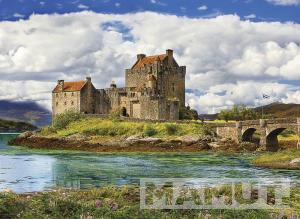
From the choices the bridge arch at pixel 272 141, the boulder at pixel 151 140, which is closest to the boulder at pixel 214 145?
the boulder at pixel 151 140

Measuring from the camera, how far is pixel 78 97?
92.7 m

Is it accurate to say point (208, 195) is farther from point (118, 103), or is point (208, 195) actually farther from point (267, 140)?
point (118, 103)

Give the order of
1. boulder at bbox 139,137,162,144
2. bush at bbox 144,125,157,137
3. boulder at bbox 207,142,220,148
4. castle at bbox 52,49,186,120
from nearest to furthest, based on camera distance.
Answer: boulder at bbox 207,142,220,148 < boulder at bbox 139,137,162,144 < bush at bbox 144,125,157,137 < castle at bbox 52,49,186,120

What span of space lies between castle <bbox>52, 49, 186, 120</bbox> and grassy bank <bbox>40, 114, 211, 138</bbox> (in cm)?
860

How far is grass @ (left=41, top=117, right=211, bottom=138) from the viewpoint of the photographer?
237 ft

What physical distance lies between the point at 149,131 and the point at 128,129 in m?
4.14

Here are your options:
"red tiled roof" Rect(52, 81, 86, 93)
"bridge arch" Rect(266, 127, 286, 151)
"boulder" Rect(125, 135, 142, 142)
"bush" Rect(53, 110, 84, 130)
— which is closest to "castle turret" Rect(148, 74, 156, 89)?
"red tiled roof" Rect(52, 81, 86, 93)

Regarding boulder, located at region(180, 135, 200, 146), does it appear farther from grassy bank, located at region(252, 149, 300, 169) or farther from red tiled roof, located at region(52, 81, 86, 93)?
red tiled roof, located at region(52, 81, 86, 93)

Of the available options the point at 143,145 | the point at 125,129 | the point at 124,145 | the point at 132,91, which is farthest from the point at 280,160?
the point at 132,91

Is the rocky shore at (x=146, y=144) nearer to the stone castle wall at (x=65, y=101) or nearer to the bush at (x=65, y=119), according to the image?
the bush at (x=65, y=119)

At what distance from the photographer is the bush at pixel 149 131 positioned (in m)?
71.7

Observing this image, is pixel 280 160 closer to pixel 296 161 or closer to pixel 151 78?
pixel 296 161

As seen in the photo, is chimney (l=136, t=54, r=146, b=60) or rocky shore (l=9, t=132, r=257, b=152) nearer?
rocky shore (l=9, t=132, r=257, b=152)

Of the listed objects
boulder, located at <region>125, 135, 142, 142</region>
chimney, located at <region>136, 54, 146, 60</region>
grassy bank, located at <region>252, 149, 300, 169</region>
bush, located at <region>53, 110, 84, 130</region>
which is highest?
chimney, located at <region>136, 54, 146, 60</region>
